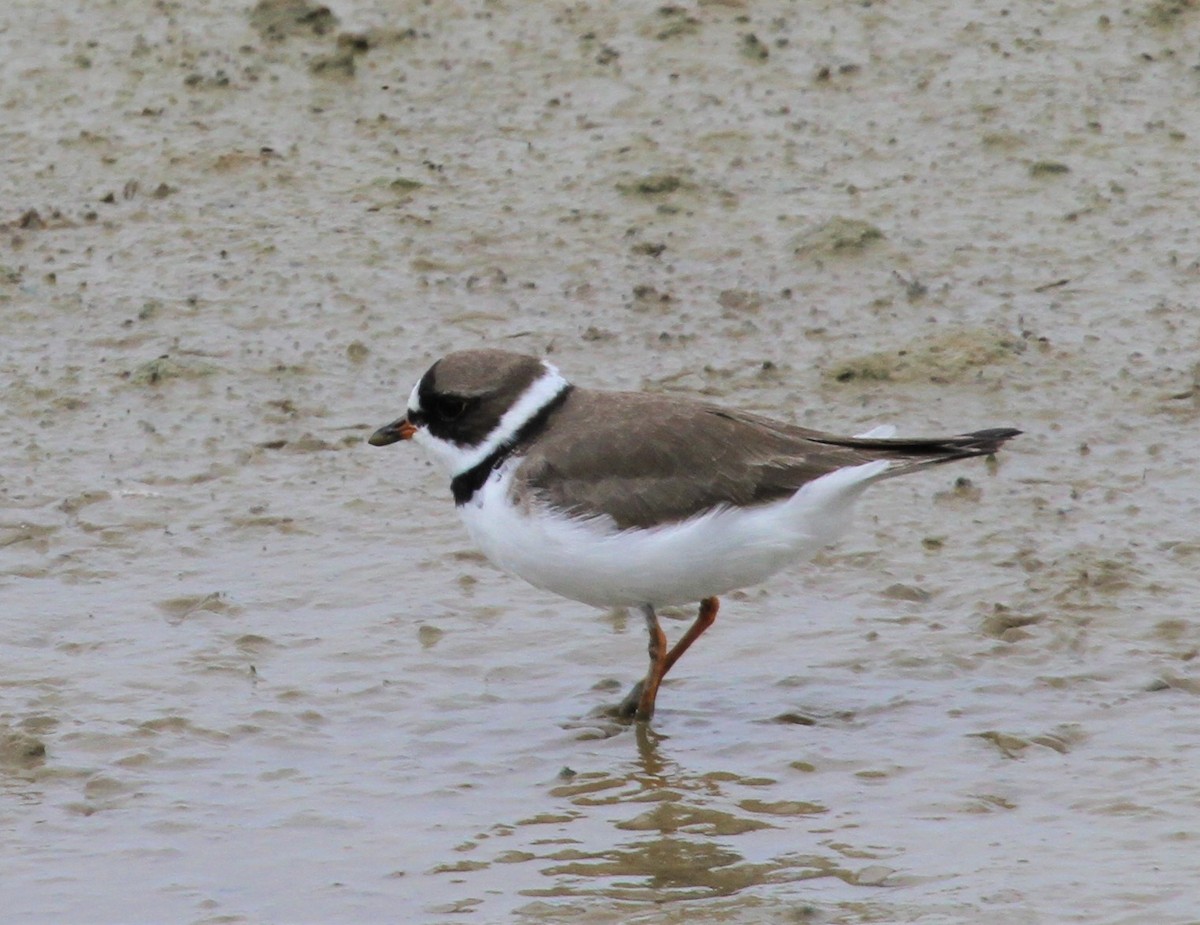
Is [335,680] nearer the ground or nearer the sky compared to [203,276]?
nearer the ground

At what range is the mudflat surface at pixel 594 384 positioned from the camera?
6.12m

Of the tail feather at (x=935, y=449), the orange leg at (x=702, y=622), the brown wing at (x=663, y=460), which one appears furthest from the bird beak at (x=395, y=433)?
the tail feather at (x=935, y=449)

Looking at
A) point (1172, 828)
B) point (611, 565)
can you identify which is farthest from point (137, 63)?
point (1172, 828)

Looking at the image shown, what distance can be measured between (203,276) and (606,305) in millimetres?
→ 2139

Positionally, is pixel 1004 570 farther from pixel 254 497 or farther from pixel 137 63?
pixel 137 63

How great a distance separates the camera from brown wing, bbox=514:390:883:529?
683 cm

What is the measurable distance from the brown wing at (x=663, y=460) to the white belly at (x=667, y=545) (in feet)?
0.20

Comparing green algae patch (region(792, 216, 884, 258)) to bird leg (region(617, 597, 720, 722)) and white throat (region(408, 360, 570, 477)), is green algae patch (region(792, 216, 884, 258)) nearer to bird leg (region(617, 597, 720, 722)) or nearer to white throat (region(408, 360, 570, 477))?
white throat (region(408, 360, 570, 477))

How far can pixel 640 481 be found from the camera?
22.6 ft

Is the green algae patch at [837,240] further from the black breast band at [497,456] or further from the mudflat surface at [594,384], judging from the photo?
the black breast band at [497,456]

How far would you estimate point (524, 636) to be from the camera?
301 inches

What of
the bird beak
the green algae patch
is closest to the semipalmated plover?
the bird beak

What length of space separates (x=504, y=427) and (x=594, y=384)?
2.23 meters

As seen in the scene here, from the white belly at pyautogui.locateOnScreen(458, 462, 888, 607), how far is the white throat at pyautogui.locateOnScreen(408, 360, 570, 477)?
0.25 m
